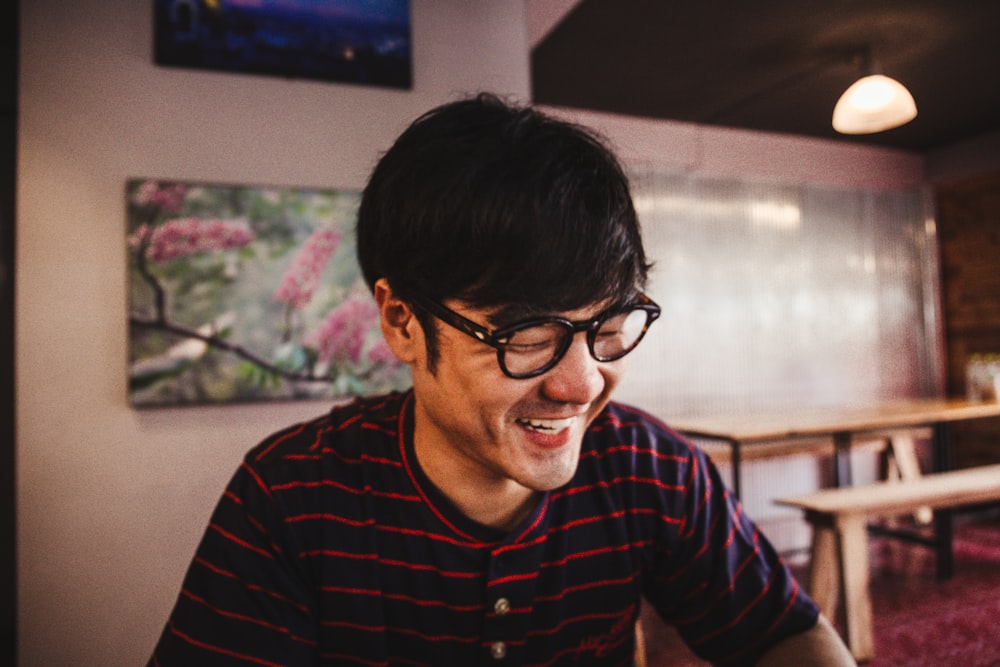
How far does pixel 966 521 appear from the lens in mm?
5035

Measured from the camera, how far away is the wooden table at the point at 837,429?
345 centimetres

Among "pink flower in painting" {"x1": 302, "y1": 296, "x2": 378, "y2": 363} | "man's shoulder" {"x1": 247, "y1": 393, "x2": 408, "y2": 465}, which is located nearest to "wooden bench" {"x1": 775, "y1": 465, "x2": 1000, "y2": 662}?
"pink flower in painting" {"x1": 302, "y1": 296, "x2": 378, "y2": 363}

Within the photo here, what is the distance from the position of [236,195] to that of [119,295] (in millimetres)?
564

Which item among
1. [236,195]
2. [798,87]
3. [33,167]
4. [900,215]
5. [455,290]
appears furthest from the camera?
[900,215]

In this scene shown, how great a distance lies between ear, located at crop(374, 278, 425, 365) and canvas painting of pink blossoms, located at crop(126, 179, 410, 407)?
166 cm

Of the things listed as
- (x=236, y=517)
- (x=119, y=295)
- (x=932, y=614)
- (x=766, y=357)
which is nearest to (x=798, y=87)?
(x=766, y=357)

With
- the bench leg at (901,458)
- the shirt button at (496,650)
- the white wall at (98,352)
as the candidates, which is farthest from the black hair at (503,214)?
the bench leg at (901,458)

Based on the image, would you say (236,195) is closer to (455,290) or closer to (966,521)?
(455,290)

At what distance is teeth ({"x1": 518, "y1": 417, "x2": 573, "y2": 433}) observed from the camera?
0.85 meters

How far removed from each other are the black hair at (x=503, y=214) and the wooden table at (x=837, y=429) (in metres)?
2.69

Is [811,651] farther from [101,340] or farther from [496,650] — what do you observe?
[101,340]

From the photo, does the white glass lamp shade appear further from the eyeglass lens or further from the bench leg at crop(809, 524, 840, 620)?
the eyeglass lens

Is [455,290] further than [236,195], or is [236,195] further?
[236,195]

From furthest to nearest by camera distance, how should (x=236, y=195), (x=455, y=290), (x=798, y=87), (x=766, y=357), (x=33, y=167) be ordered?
(x=766, y=357) → (x=798, y=87) → (x=236, y=195) → (x=33, y=167) → (x=455, y=290)
